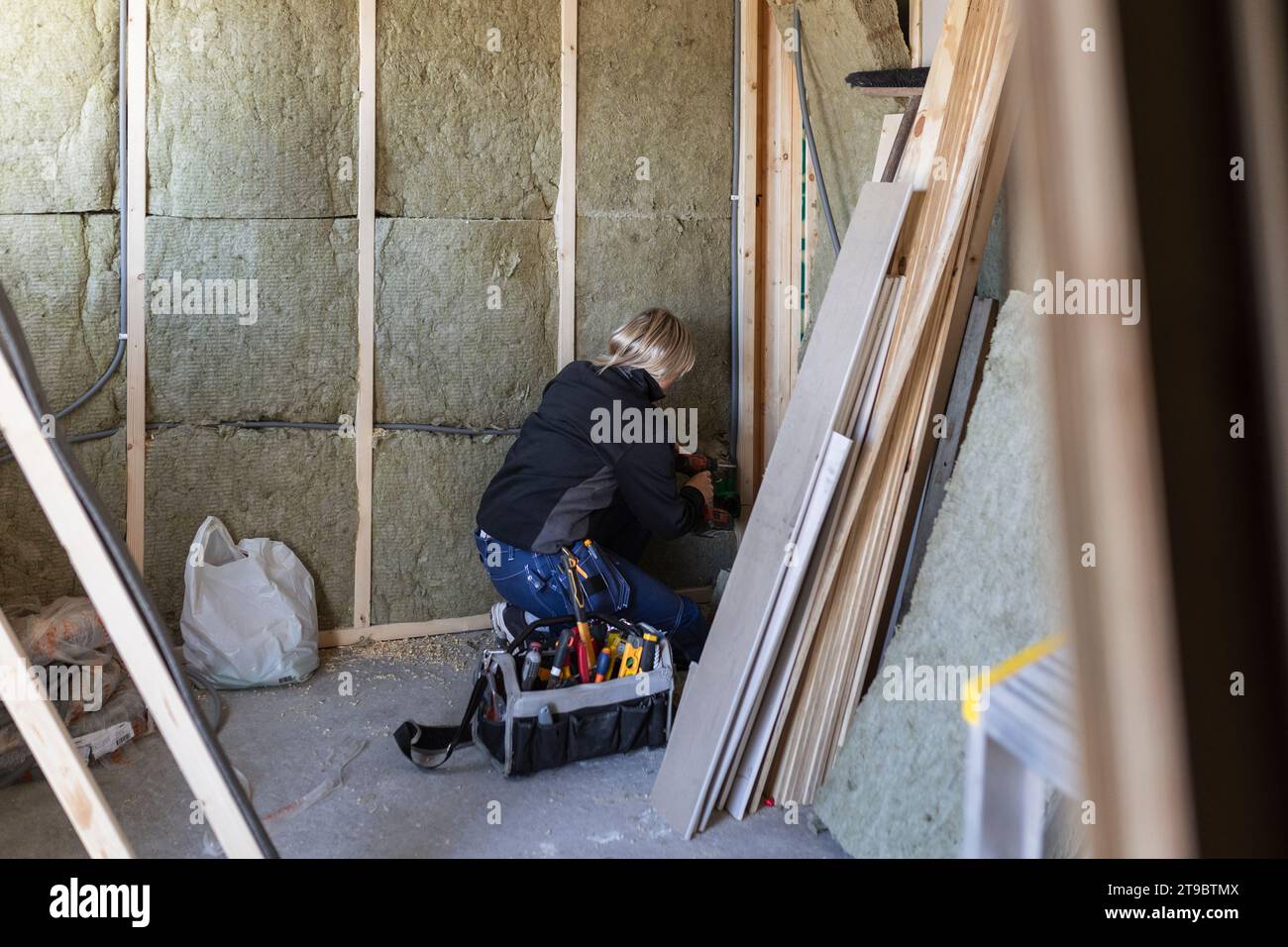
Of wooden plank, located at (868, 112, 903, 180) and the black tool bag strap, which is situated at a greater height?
wooden plank, located at (868, 112, 903, 180)

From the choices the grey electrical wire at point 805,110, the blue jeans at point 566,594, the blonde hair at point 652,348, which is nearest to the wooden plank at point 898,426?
the blue jeans at point 566,594

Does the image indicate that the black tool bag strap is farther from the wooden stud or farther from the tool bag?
the wooden stud

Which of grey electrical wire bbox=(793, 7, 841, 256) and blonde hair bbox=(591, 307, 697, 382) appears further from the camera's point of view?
grey electrical wire bbox=(793, 7, 841, 256)

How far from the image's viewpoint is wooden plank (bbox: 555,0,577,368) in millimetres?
3508

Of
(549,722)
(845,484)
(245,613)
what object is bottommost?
(549,722)

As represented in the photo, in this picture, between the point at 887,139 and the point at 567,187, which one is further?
the point at 567,187

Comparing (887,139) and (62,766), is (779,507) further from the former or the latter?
(62,766)

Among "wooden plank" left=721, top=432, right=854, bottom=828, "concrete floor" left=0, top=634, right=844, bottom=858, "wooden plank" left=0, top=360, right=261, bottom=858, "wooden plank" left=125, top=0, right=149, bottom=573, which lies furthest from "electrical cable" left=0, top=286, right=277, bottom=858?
"wooden plank" left=125, top=0, right=149, bottom=573

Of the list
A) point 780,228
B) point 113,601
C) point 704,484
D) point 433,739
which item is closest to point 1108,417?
point 113,601

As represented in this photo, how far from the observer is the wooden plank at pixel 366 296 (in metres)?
3.25

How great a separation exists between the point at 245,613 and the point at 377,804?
0.96m

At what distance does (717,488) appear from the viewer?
3.78m

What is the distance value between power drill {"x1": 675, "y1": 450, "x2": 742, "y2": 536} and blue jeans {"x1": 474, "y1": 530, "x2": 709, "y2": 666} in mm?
304
